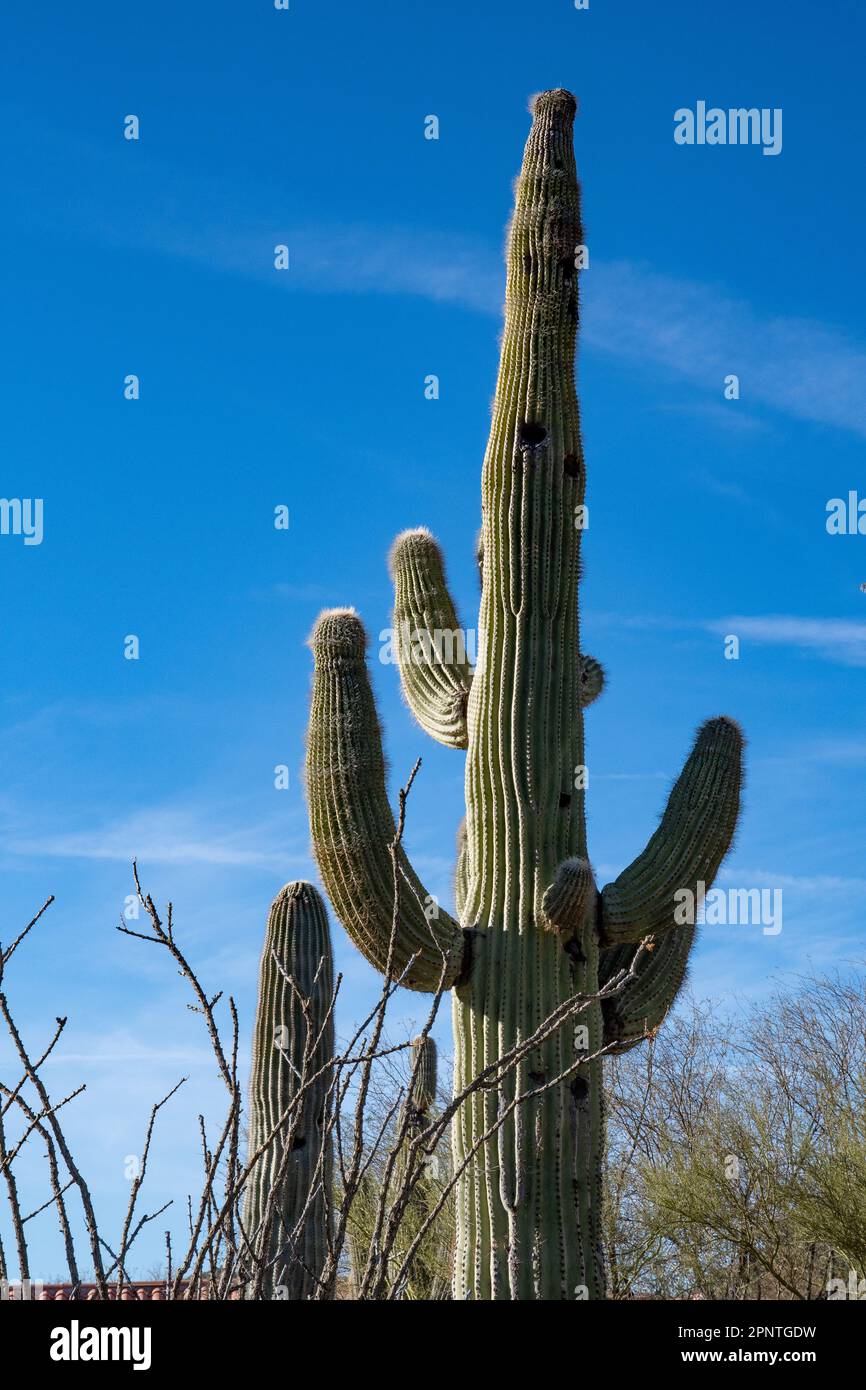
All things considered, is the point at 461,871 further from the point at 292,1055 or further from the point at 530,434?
the point at 530,434

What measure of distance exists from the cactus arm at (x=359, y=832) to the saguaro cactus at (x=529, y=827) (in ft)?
0.04

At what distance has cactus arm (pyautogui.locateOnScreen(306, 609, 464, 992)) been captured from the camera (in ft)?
23.9

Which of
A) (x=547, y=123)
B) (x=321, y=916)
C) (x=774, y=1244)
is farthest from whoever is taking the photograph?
(x=774, y=1244)

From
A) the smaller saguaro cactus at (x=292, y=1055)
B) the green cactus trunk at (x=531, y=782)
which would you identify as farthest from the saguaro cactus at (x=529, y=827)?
the smaller saguaro cactus at (x=292, y=1055)

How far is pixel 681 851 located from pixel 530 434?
7.92ft

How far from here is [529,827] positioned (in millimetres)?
7422

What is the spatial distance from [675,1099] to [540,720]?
12.7 m

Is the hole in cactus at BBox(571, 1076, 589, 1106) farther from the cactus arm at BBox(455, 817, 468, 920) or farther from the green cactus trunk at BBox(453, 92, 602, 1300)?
the cactus arm at BBox(455, 817, 468, 920)

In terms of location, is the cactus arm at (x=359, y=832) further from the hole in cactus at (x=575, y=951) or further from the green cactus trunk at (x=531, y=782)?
the hole in cactus at (x=575, y=951)

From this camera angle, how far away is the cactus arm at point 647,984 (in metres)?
8.08

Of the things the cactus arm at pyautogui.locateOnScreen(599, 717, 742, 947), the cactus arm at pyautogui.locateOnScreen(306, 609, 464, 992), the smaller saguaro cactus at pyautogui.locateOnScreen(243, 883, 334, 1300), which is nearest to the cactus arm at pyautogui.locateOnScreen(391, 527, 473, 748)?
the cactus arm at pyautogui.locateOnScreen(306, 609, 464, 992)
